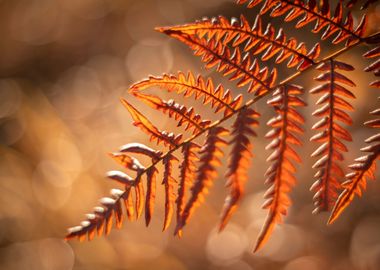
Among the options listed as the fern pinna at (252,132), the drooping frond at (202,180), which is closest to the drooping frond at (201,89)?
the fern pinna at (252,132)

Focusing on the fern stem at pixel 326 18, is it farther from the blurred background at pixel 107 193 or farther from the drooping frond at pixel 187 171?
the blurred background at pixel 107 193

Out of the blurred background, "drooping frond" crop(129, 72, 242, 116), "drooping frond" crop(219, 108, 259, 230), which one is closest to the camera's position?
"drooping frond" crop(219, 108, 259, 230)

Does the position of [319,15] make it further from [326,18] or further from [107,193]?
[107,193]

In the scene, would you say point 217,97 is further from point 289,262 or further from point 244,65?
point 289,262

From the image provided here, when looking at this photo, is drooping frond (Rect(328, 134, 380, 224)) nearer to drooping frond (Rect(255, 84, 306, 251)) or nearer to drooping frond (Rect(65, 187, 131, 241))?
drooping frond (Rect(255, 84, 306, 251))

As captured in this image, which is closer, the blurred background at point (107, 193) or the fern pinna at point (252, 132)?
the fern pinna at point (252, 132)

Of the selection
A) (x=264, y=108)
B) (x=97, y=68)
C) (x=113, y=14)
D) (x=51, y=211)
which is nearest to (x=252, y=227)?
(x=264, y=108)

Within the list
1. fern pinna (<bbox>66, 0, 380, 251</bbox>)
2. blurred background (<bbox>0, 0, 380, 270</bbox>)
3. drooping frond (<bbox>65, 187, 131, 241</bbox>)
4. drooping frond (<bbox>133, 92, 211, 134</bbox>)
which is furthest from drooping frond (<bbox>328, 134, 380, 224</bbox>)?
blurred background (<bbox>0, 0, 380, 270</bbox>)

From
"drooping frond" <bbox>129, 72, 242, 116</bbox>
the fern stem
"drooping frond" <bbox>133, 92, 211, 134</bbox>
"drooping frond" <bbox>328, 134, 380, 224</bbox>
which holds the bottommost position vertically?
"drooping frond" <bbox>328, 134, 380, 224</bbox>
